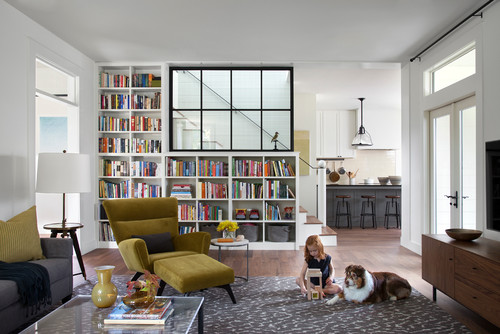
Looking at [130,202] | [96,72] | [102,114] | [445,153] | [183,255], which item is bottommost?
[183,255]

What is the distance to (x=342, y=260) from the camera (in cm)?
550

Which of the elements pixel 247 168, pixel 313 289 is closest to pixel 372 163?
pixel 247 168

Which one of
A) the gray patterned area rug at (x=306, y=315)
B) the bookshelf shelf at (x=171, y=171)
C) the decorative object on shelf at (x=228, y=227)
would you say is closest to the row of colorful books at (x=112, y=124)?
the bookshelf shelf at (x=171, y=171)

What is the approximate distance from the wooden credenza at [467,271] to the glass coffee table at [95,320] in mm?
2079

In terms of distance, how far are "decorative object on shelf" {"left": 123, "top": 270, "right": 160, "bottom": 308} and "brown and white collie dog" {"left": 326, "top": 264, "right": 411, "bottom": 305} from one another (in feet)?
5.90

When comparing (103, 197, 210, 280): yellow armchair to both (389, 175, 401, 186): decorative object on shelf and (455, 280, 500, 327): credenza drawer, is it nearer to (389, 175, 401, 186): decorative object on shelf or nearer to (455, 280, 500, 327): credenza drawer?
(455, 280, 500, 327): credenza drawer

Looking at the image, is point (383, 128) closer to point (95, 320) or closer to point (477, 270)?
point (477, 270)

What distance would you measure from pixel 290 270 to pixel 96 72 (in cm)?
437

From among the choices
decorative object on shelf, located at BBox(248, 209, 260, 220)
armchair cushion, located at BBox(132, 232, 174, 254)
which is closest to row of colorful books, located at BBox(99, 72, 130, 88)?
decorative object on shelf, located at BBox(248, 209, 260, 220)

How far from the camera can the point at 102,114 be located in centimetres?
649

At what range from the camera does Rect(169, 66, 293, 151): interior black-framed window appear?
655 cm

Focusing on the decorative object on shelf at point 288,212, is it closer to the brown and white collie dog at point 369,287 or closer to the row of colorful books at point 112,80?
the brown and white collie dog at point 369,287

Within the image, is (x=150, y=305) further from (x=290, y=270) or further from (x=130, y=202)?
(x=290, y=270)

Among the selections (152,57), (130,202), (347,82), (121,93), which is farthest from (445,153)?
(121,93)
